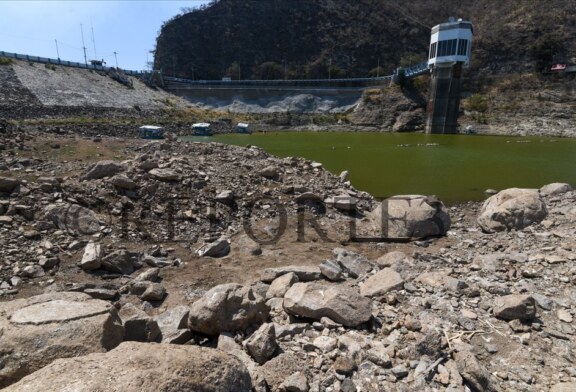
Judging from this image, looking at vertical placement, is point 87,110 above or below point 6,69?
below

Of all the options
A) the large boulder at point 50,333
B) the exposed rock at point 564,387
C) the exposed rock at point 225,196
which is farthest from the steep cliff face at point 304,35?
the large boulder at point 50,333

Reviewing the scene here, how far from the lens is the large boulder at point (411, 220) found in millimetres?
10945

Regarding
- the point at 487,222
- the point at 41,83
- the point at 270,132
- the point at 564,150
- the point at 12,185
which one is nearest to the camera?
the point at 12,185

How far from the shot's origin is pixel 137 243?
957 cm

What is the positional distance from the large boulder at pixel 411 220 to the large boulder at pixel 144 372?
846 centimetres

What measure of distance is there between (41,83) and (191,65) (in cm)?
5441

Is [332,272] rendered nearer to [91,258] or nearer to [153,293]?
[153,293]

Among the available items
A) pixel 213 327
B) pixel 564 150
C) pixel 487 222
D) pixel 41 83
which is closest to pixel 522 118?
pixel 564 150

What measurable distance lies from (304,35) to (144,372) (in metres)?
115

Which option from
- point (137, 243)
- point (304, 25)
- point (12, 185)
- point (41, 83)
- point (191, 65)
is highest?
point (304, 25)

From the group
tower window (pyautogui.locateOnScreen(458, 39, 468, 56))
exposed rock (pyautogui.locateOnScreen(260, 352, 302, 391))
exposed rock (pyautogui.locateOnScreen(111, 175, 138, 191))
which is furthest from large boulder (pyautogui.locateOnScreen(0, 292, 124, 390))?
tower window (pyautogui.locateOnScreen(458, 39, 468, 56))

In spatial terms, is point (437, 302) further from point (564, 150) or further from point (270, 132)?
point (270, 132)

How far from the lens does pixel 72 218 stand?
930 cm

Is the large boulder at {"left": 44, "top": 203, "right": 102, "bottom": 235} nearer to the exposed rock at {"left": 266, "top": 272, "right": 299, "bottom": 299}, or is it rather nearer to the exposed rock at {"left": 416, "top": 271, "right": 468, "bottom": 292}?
the exposed rock at {"left": 266, "top": 272, "right": 299, "bottom": 299}
